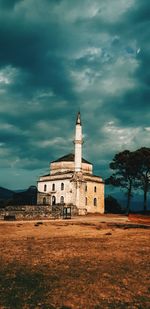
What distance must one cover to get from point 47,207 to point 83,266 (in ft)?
114

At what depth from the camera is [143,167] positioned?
6100 centimetres

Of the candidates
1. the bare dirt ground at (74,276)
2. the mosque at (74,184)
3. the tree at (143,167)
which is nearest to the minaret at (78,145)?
the mosque at (74,184)

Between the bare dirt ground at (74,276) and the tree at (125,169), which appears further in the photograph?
the tree at (125,169)

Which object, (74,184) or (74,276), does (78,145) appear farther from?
(74,276)

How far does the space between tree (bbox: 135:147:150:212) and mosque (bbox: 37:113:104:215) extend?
9312 millimetres

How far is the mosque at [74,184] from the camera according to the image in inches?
2174

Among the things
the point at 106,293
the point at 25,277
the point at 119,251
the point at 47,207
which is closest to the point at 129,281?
the point at 106,293

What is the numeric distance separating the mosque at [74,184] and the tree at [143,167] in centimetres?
931

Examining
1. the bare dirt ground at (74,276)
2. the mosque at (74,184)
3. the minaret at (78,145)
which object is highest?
the minaret at (78,145)

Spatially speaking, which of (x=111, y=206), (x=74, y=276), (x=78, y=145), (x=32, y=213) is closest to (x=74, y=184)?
(x=78, y=145)

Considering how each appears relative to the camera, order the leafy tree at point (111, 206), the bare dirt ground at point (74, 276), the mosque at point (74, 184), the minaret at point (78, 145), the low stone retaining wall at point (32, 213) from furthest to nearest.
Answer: the leafy tree at point (111, 206)
the minaret at point (78, 145)
the mosque at point (74, 184)
the low stone retaining wall at point (32, 213)
the bare dirt ground at point (74, 276)

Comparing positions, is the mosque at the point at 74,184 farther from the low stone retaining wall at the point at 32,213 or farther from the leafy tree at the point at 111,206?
the low stone retaining wall at the point at 32,213

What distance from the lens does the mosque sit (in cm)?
5522

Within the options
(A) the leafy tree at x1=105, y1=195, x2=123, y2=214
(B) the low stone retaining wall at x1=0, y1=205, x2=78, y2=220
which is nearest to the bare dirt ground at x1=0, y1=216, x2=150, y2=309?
(B) the low stone retaining wall at x1=0, y1=205, x2=78, y2=220
